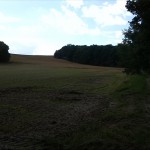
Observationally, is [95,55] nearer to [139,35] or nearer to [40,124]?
[139,35]

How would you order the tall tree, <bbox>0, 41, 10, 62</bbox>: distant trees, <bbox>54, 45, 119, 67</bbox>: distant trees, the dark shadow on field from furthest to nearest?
1. <bbox>54, 45, 119, 67</bbox>: distant trees
2. <bbox>0, 41, 10, 62</bbox>: distant trees
3. the tall tree
4. the dark shadow on field

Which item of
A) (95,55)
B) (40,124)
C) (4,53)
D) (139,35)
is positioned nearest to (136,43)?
(139,35)

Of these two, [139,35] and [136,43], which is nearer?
[139,35]

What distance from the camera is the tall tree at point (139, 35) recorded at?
35.0 metres

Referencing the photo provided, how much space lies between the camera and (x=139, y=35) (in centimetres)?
3938

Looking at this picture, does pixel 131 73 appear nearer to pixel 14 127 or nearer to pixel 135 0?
pixel 135 0

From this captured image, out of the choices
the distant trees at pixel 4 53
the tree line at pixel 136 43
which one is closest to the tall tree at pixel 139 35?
the tree line at pixel 136 43

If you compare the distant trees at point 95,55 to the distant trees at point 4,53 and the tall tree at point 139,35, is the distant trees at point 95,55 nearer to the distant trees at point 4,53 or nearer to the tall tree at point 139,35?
the distant trees at point 4,53

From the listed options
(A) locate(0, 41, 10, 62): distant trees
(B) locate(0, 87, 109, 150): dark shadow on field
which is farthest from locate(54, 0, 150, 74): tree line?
(A) locate(0, 41, 10, 62): distant trees

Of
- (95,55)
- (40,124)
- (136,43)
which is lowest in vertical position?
(40,124)

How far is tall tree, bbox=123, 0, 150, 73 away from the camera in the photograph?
34969mm

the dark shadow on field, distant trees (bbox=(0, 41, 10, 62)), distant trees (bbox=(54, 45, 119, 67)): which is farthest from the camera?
distant trees (bbox=(54, 45, 119, 67))

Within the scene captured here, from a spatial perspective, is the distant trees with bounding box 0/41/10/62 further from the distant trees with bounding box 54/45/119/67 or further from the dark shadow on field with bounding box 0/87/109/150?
the dark shadow on field with bounding box 0/87/109/150

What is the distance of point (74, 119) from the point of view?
1669 cm
